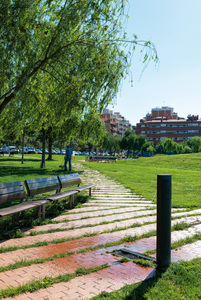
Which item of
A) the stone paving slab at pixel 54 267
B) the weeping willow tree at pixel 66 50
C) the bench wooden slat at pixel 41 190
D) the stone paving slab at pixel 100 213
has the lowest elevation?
the stone paving slab at pixel 100 213

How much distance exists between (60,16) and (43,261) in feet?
19.6

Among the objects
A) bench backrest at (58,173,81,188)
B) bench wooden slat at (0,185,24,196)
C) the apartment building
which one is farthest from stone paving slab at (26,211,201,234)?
the apartment building

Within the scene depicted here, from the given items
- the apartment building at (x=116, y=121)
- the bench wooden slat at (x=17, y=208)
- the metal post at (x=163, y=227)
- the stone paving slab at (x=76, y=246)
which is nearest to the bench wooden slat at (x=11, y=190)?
the bench wooden slat at (x=17, y=208)

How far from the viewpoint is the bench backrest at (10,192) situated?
5948 millimetres

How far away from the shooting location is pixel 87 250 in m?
4.69

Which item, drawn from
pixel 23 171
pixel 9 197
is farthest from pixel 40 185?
pixel 23 171

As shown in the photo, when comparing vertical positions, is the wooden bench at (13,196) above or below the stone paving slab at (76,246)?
above

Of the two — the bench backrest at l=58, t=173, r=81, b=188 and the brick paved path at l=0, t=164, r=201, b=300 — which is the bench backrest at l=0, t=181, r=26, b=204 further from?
the bench backrest at l=58, t=173, r=81, b=188

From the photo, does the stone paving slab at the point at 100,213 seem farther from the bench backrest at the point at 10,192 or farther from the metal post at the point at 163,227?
the metal post at the point at 163,227

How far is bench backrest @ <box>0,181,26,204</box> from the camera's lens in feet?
19.5

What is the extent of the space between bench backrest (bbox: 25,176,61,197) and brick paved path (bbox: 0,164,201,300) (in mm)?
866

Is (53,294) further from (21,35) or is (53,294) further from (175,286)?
(21,35)

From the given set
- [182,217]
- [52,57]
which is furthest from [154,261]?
[52,57]

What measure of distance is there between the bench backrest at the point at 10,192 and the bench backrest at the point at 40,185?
37 centimetres
